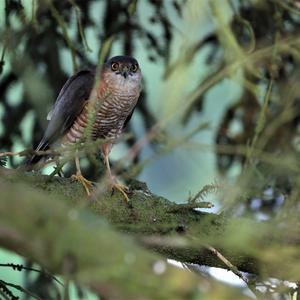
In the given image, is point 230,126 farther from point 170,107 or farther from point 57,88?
point 170,107

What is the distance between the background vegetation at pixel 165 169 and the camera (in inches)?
38.3

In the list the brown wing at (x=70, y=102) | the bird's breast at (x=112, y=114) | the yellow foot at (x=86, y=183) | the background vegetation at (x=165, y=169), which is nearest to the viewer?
the background vegetation at (x=165, y=169)

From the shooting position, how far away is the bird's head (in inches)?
167

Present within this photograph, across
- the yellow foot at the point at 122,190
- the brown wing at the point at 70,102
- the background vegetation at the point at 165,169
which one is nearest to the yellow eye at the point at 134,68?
the background vegetation at the point at 165,169

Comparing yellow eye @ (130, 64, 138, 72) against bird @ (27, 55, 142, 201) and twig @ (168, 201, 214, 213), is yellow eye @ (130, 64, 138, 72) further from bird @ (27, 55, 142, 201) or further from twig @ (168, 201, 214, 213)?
twig @ (168, 201, 214, 213)

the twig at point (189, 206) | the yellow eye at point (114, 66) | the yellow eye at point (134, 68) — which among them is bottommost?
the twig at point (189, 206)

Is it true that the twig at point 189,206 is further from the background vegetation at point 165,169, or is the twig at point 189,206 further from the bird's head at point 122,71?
the bird's head at point 122,71

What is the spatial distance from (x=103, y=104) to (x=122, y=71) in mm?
225

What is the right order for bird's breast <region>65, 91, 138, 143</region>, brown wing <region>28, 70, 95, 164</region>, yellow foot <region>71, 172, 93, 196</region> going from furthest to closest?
1. bird's breast <region>65, 91, 138, 143</region>
2. brown wing <region>28, 70, 95, 164</region>
3. yellow foot <region>71, 172, 93, 196</region>

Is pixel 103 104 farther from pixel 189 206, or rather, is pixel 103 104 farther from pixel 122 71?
pixel 189 206

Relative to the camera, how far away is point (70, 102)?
4191 mm

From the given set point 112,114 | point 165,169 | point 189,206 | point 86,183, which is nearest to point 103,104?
point 112,114

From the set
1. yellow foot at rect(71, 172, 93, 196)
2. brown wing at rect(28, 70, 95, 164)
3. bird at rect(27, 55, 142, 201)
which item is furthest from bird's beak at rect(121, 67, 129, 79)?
yellow foot at rect(71, 172, 93, 196)

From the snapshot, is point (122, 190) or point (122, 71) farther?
point (122, 71)
